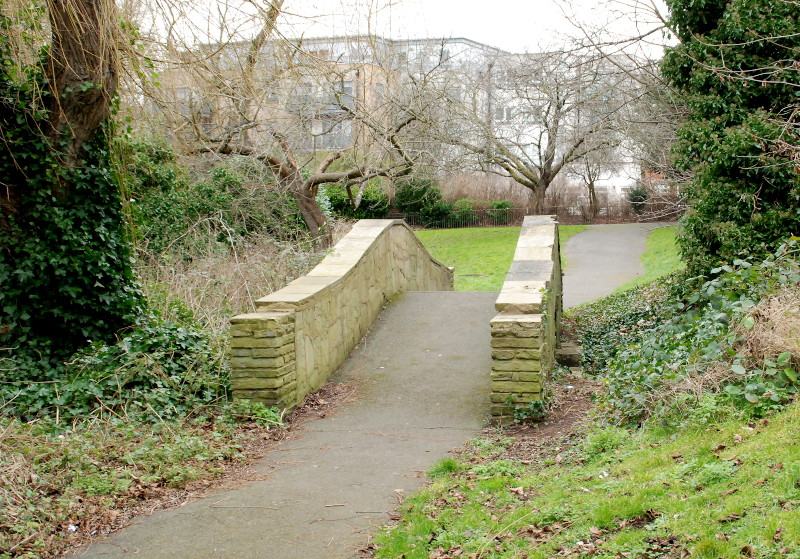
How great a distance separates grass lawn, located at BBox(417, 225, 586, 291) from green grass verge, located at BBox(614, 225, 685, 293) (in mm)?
3467

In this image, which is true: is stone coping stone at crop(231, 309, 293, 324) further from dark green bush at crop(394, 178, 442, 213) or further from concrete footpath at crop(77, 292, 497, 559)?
dark green bush at crop(394, 178, 442, 213)

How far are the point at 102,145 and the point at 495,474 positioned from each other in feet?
17.4

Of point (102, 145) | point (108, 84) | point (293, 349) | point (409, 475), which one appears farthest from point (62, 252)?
point (409, 475)

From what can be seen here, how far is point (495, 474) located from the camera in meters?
5.13

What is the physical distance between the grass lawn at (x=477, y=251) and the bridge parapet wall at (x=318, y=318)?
915 cm

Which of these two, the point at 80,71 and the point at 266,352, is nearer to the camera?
the point at 266,352

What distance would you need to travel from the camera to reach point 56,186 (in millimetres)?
7156

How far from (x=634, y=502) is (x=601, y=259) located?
72.2 ft

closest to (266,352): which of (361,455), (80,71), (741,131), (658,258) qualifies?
(361,455)

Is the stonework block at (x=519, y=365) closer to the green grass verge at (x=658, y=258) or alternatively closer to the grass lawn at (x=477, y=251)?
the grass lawn at (x=477, y=251)

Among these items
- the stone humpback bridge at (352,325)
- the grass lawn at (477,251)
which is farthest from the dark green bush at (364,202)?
the stone humpback bridge at (352,325)

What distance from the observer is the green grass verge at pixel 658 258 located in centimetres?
1975

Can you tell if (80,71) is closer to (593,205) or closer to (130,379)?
(130,379)

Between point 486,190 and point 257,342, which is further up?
point 486,190
